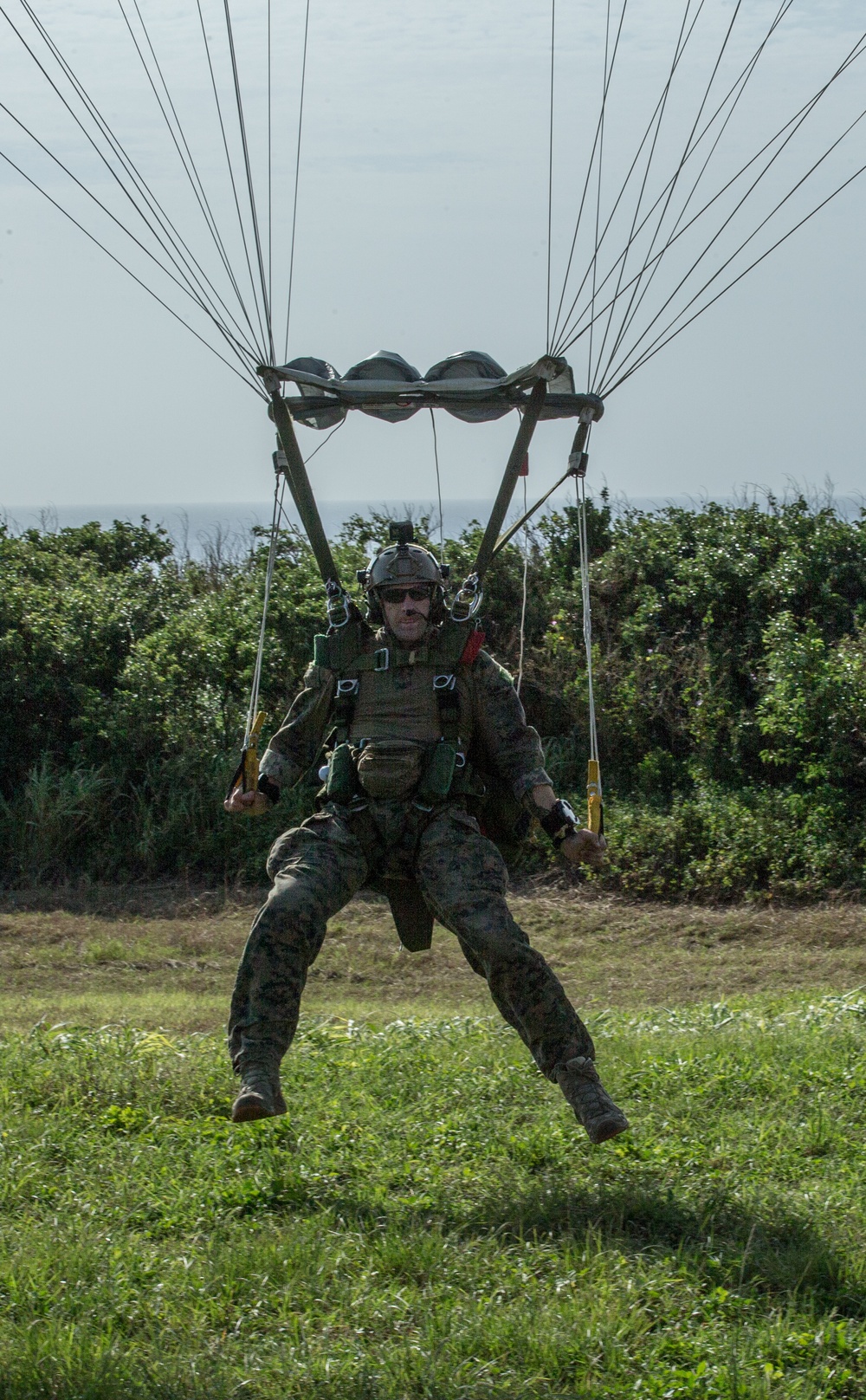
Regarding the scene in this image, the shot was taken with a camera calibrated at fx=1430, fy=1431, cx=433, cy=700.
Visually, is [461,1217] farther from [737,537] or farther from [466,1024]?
[737,537]

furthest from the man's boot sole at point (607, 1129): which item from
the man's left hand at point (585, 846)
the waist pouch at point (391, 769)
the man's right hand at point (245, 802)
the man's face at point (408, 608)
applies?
the man's face at point (408, 608)

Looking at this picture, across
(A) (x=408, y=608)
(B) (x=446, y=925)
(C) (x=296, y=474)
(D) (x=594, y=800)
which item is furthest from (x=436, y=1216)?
(C) (x=296, y=474)

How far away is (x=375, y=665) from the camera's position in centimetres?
586

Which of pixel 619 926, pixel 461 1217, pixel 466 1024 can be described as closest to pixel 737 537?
pixel 619 926

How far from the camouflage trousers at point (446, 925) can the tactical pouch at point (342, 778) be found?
26cm

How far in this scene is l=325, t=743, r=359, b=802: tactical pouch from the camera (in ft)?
18.6

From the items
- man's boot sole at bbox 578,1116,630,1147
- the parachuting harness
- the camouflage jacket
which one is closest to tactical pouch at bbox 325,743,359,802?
the parachuting harness

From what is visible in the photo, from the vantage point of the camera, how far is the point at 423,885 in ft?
Result: 17.7

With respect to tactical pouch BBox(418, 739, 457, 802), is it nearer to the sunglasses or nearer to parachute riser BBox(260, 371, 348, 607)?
the sunglasses

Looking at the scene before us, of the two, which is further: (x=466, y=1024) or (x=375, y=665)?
(x=466, y=1024)

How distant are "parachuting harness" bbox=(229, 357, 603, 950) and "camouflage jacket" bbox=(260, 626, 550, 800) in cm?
6

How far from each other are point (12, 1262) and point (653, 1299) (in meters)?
1.91

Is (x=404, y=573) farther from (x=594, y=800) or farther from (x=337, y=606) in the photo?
(x=594, y=800)

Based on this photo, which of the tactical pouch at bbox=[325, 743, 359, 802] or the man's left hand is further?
the tactical pouch at bbox=[325, 743, 359, 802]
